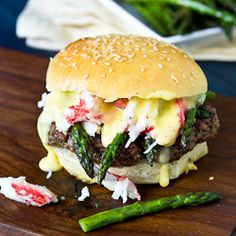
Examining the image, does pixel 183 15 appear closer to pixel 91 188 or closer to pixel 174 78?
pixel 174 78

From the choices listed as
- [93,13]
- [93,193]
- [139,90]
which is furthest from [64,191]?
[93,13]

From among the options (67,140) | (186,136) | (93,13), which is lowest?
(93,13)

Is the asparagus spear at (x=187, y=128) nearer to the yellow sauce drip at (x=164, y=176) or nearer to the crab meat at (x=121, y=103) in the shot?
the yellow sauce drip at (x=164, y=176)

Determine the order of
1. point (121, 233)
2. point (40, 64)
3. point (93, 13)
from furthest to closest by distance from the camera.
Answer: point (93, 13), point (40, 64), point (121, 233)

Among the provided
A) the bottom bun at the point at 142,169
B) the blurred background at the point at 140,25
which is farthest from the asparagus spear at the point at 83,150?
the blurred background at the point at 140,25

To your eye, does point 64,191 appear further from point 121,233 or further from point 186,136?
point 186,136

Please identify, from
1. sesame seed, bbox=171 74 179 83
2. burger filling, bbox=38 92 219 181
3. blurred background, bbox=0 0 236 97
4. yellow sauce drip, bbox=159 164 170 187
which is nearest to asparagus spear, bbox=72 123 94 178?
burger filling, bbox=38 92 219 181
